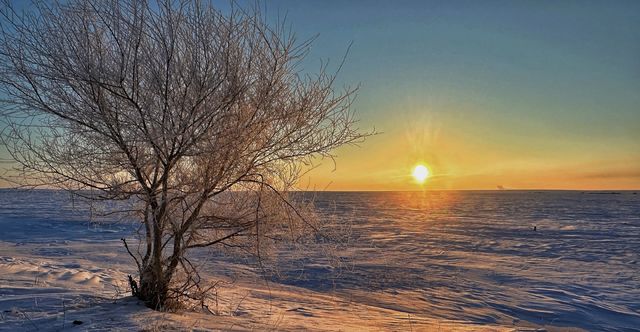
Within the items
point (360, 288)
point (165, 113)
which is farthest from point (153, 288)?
point (360, 288)

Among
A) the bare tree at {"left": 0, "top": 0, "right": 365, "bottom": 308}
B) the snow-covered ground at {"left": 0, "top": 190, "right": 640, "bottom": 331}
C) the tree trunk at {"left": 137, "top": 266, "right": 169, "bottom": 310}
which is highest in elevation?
the bare tree at {"left": 0, "top": 0, "right": 365, "bottom": 308}

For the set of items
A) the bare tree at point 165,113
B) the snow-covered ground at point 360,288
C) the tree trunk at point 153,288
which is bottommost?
the snow-covered ground at point 360,288

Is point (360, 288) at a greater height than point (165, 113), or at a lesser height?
lesser

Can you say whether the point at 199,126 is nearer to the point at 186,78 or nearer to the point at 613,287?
the point at 186,78

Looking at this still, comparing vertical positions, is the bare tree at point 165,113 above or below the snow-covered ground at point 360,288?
above

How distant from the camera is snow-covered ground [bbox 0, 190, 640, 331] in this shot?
7016mm

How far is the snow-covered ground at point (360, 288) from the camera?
7016mm

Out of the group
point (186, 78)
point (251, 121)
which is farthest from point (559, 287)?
point (186, 78)

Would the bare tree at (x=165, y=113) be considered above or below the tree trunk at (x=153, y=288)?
above

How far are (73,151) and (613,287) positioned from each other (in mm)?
14718

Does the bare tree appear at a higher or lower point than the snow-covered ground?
higher

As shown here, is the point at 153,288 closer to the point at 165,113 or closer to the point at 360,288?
the point at 165,113

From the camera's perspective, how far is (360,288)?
13.8 meters

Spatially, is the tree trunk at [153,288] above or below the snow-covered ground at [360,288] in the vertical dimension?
above
